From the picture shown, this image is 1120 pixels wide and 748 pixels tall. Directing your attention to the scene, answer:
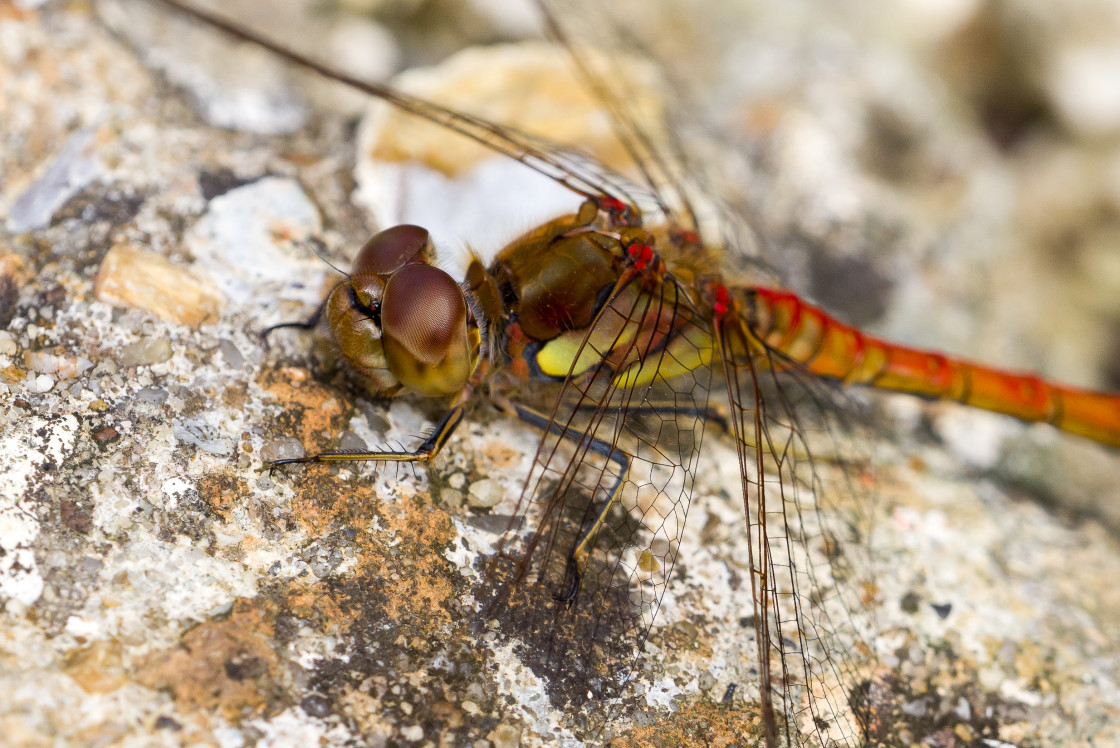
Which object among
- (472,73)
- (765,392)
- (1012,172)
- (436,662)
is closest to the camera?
(436,662)

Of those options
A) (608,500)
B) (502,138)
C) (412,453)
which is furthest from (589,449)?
(502,138)

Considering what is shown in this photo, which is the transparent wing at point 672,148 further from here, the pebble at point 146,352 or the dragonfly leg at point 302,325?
the pebble at point 146,352

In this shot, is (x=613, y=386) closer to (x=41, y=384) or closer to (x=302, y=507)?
(x=302, y=507)

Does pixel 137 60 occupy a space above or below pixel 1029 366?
below

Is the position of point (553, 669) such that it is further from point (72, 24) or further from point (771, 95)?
point (771, 95)

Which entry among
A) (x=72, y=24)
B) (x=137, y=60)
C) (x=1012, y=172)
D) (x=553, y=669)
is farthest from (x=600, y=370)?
(x=1012, y=172)

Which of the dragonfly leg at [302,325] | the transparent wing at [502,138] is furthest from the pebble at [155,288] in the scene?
the transparent wing at [502,138]

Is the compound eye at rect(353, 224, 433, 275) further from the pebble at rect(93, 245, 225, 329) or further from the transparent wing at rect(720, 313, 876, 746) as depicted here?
the transparent wing at rect(720, 313, 876, 746)
